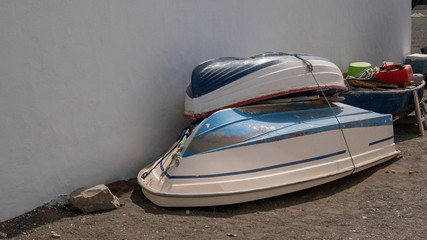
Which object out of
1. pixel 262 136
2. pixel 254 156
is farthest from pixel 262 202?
pixel 262 136

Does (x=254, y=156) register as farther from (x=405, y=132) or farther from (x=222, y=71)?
(x=405, y=132)

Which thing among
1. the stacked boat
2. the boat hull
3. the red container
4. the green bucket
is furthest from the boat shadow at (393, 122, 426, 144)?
the stacked boat

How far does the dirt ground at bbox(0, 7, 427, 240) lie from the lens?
387 centimetres

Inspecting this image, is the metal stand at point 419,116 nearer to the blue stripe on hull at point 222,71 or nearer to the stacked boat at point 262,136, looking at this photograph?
the stacked boat at point 262,136

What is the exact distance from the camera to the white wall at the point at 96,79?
161 inches

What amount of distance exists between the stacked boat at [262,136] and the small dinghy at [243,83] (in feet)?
0.03

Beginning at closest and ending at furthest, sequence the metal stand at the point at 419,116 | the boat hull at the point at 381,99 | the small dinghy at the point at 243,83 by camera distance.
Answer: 1. the small dinghy at the point at 243,83
2. the boat hull at the point at 381,99
3. the metal stand at the point at 419,116

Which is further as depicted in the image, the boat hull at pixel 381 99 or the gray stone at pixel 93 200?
the boat hull at pixel 381 99

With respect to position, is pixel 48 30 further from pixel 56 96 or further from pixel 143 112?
pixel 143 112

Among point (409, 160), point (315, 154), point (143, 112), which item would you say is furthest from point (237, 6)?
point (409, 160)

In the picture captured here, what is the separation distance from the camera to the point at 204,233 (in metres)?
3.88

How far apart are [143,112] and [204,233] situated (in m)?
1.74

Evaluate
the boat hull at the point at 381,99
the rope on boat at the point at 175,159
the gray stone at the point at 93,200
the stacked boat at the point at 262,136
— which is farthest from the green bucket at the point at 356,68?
the gray stone at the point at 93,200

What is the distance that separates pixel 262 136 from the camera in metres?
4.40
